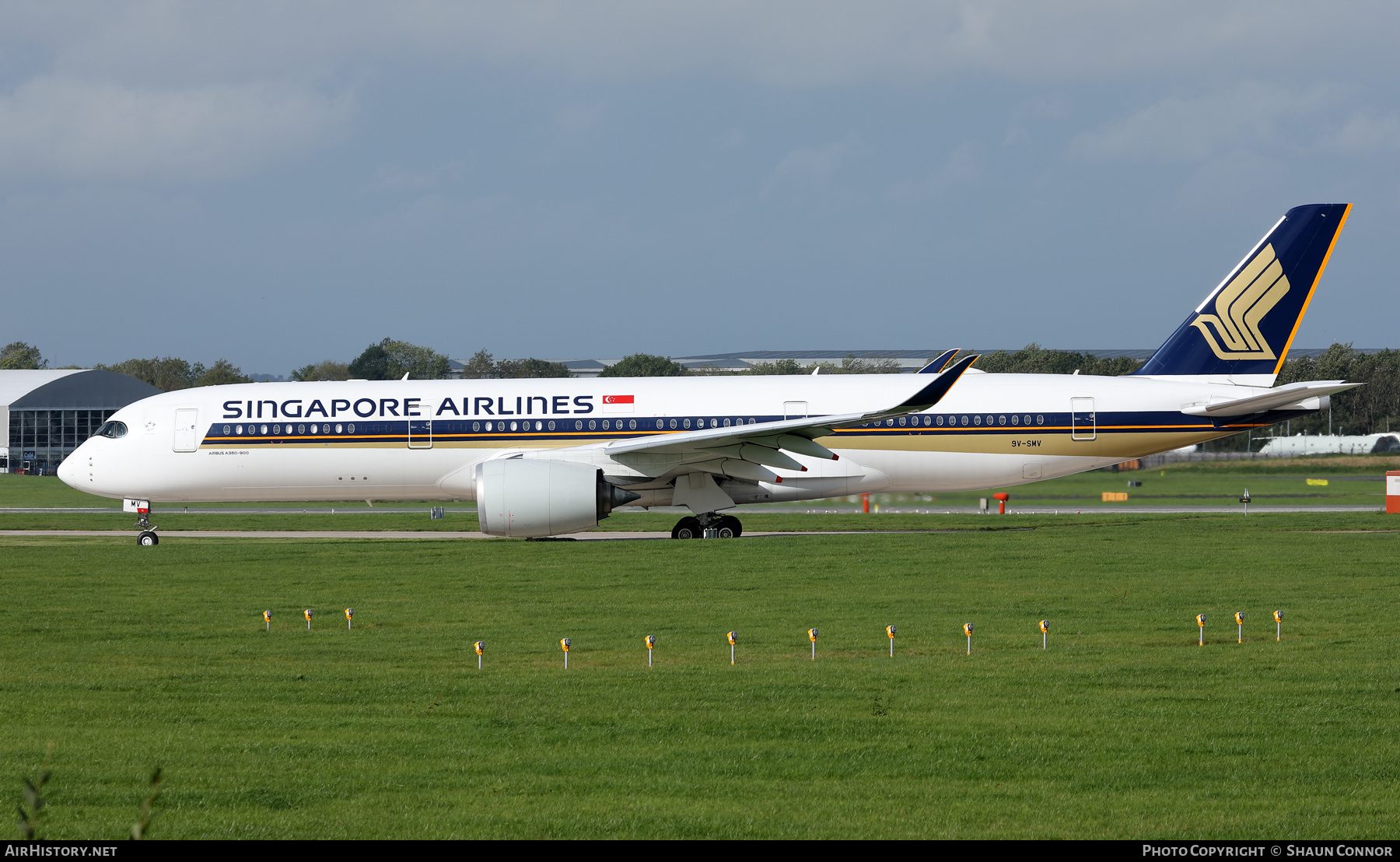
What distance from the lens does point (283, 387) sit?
2806 cm

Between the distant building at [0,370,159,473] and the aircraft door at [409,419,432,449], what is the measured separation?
61407 mm

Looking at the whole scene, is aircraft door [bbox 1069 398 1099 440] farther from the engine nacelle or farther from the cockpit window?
the cockpit window

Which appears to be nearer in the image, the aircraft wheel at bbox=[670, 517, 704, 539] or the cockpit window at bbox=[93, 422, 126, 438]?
the aircraft wheel at bbox=[670, 517, 704, 539]

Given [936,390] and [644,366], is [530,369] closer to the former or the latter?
[644,366]

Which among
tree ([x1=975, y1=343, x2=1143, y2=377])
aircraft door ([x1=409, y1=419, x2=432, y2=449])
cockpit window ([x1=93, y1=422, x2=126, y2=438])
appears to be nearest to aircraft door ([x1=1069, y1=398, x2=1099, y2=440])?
aircraft door ([x1=409, y1=419, x2=432, y2=449])

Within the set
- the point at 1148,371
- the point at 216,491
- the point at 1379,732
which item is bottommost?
the point at 1379,732

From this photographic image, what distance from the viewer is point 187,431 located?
90.1ft

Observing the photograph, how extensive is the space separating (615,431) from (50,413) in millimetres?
68430

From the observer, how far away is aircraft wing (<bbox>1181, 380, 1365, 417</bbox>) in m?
25.3

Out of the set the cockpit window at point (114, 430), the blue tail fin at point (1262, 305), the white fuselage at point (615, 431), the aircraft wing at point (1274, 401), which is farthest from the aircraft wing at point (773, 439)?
the cockpit window at point (114, 430)

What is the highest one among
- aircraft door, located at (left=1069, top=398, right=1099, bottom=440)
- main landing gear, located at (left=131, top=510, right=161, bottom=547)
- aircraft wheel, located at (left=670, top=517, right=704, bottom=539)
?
aircraft door, located at (left=1069, top=398, right=1099, bottom=440)
